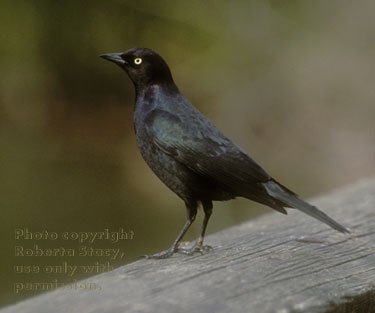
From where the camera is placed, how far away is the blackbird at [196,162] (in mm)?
3109

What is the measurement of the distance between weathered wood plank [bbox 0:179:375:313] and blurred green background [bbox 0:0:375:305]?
2152mm

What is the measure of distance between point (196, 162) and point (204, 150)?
0.07 meters

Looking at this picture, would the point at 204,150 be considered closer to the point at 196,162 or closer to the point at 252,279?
the point at 196,162

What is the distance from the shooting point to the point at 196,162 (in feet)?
10.4

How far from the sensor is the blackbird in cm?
311

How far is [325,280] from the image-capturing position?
233cm

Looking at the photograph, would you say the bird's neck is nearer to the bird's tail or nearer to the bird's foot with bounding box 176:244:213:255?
the bird's tail

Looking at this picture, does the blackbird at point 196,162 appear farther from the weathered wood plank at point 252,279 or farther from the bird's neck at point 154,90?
the weathered wood plank at point 252,279

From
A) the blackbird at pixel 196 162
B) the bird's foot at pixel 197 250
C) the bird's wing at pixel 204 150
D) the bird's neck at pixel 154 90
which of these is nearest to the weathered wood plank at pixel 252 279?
the bird's foot at pixel 197 250

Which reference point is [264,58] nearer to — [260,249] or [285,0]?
[285,0]

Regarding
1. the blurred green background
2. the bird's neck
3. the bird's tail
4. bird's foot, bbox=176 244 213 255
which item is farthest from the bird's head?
the blurred green background

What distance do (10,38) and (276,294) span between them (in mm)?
3929

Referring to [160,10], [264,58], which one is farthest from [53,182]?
[264,58]

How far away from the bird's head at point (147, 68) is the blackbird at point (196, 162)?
0.42 ft
